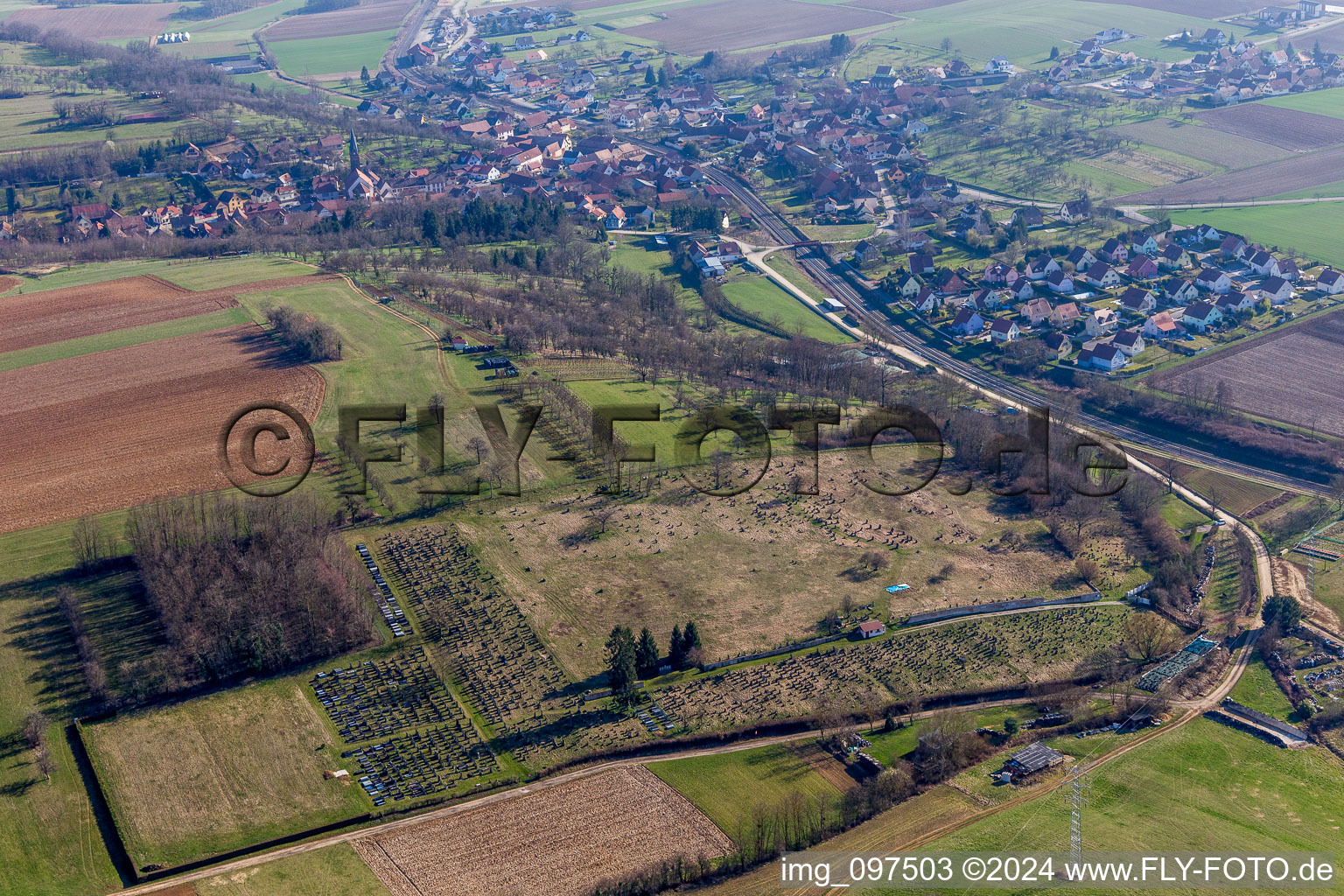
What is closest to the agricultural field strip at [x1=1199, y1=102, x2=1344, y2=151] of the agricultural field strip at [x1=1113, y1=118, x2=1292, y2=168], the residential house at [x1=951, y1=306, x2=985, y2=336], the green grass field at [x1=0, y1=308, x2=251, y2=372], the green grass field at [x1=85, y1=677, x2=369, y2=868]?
the agricultural field strip at [x1=1113, y1=118, x2=1292, y2=168]

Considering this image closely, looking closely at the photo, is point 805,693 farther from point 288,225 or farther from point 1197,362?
point 288,225

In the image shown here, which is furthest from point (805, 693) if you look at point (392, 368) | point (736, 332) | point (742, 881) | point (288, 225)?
point (288, 225)

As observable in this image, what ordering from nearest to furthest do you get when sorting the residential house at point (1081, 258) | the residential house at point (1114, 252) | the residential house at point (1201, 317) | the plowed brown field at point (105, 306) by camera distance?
1. the plowed brown field at point (105, 306)
2. the residential house at point (1201, 317)
3. the residential house at point (1081, 258)
4. the residential house at point (1114, 252)

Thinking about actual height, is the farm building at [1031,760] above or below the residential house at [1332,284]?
below

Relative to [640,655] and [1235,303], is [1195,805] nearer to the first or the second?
[640,655]

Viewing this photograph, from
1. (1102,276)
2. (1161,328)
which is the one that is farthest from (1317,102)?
(1161,328)

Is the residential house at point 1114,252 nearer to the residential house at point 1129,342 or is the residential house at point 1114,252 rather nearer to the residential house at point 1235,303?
the residential house at point 1235,303

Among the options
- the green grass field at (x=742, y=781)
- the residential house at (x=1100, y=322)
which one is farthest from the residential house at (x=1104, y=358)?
the green grass field at (x=742, y=781)

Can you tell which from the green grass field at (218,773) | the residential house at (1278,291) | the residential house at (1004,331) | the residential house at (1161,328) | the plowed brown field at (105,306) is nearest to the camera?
the green grass field at (218,773)
